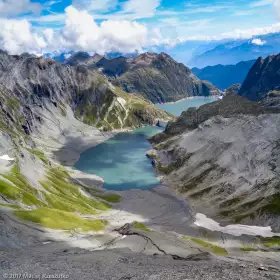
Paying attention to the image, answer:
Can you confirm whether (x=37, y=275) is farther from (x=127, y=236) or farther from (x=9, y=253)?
(x=127, y=236)

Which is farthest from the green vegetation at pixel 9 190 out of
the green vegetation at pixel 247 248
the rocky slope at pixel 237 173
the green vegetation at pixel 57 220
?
the rocky slope at pixel 237 173

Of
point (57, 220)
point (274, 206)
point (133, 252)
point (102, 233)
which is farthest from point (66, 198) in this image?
point (274, 206)

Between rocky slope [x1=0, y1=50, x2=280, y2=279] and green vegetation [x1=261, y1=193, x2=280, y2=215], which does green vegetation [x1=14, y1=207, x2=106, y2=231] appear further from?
green vegetation [x1=261, y1=193, x2=280, y2=215]

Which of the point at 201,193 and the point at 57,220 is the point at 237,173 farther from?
the point at 57,220

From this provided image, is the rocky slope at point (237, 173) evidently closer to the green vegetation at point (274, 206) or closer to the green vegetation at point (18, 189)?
the green vegetation at point (274, 206)

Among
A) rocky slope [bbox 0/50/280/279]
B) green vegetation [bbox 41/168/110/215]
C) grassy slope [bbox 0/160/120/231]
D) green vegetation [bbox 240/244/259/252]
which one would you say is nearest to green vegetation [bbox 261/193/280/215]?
rocky slope [bbox 0/50/280/279]

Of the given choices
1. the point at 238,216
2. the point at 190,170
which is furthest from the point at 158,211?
the point at 190,170
